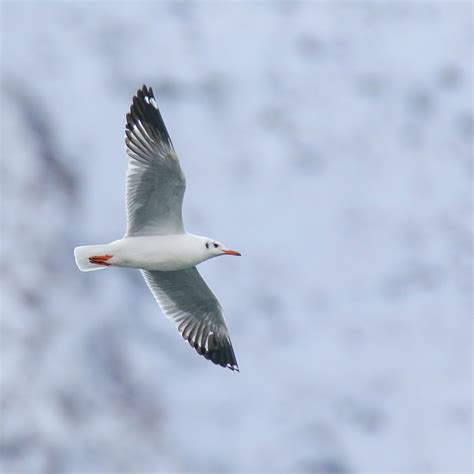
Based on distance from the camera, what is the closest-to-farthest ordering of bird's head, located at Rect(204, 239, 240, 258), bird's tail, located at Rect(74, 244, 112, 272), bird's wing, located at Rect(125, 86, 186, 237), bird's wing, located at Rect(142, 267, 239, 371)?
bird's wing, located at Rect(125, 86, 186, 237) < bird's tail, located at Rect(74, 244, 112, 272) < bird's head, located at Rect(204, 239, 240, 258) < bird's wing, located at Rect(142, 267, 239, 371)

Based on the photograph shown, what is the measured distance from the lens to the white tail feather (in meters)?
13.1

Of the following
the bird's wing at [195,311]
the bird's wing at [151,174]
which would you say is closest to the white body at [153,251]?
the bird's wing at [151,174]

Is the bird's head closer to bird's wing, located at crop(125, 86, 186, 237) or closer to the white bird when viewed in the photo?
the white bird

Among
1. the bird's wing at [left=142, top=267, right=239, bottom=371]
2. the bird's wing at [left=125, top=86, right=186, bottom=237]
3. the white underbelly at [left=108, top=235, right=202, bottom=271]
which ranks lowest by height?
the bird's wing at [left=142, top=267, right=239, bottom=371]

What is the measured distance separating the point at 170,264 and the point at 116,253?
0.54m

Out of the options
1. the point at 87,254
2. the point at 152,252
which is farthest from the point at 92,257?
the point at 152,252

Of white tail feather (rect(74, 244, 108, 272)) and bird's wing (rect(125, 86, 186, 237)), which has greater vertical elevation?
bird's wing (rect(125, 86, 186, 237))

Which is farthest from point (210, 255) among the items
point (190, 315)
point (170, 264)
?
point (190, 315)

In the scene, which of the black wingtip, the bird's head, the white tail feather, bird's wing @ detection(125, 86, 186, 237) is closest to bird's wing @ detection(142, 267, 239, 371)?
the bird's head

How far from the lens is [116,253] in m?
13.0

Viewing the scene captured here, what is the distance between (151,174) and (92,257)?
1001 mm

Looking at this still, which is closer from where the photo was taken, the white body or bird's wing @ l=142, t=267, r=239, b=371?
the white body

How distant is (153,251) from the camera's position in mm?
13023

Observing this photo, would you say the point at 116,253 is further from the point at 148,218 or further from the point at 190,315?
the point at 190,315
